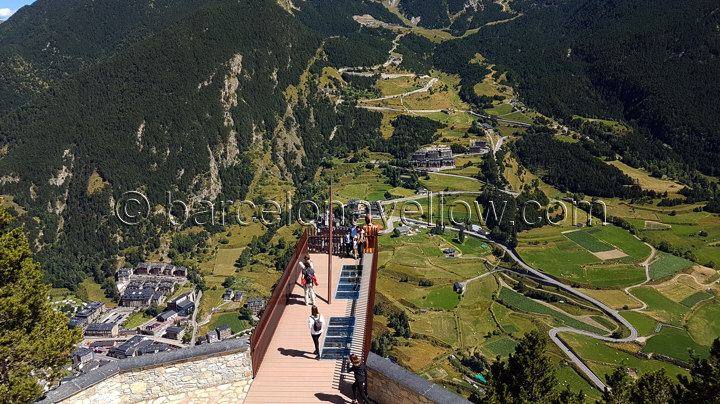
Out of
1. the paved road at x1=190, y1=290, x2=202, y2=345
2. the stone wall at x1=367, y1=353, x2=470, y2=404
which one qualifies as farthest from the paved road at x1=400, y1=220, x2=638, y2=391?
the paved road at x1=190, y1=290, x2=202, y2=345

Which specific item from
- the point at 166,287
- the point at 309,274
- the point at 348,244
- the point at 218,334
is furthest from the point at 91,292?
the point at 309,274

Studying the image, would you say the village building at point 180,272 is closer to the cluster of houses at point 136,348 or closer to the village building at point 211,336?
the cluster of houses at point 136,348

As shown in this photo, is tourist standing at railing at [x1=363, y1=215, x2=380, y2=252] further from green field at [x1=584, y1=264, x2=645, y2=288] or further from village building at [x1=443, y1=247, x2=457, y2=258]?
green field at [x1=584, y1=264, x2=645, y2=288]

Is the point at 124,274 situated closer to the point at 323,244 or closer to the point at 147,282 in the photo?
the point at 147,282

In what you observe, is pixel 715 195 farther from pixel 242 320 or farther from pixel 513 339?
pixel 242 320

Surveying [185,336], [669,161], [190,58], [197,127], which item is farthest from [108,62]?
[669,161]
